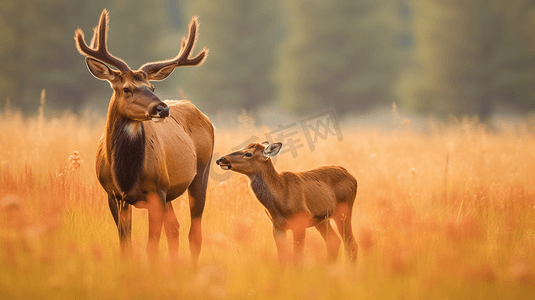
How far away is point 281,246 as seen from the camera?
4316 mm

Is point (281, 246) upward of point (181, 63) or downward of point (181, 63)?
downward

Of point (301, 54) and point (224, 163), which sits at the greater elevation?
point (301, 54)

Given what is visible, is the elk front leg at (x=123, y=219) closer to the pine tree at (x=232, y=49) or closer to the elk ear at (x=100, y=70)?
the elk ear at (x=100, y=70)

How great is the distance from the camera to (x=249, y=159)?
15.1 ft

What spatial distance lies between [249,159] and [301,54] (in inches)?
938

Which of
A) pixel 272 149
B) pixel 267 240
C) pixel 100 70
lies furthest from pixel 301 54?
pixel 100 70

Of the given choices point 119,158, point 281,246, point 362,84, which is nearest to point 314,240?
point 281,246

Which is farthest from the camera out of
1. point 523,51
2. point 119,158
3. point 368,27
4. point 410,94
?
point 368,27

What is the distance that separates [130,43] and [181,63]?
18953 mm

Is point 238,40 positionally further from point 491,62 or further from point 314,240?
point 314,240

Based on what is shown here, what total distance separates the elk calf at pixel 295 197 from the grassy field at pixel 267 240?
0.57 ft

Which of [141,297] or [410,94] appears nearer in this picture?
[141,297]

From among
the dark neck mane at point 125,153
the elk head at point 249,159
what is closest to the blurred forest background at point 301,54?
the dark neck mane at point 125,153

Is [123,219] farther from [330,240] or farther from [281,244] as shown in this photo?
[330,240]
